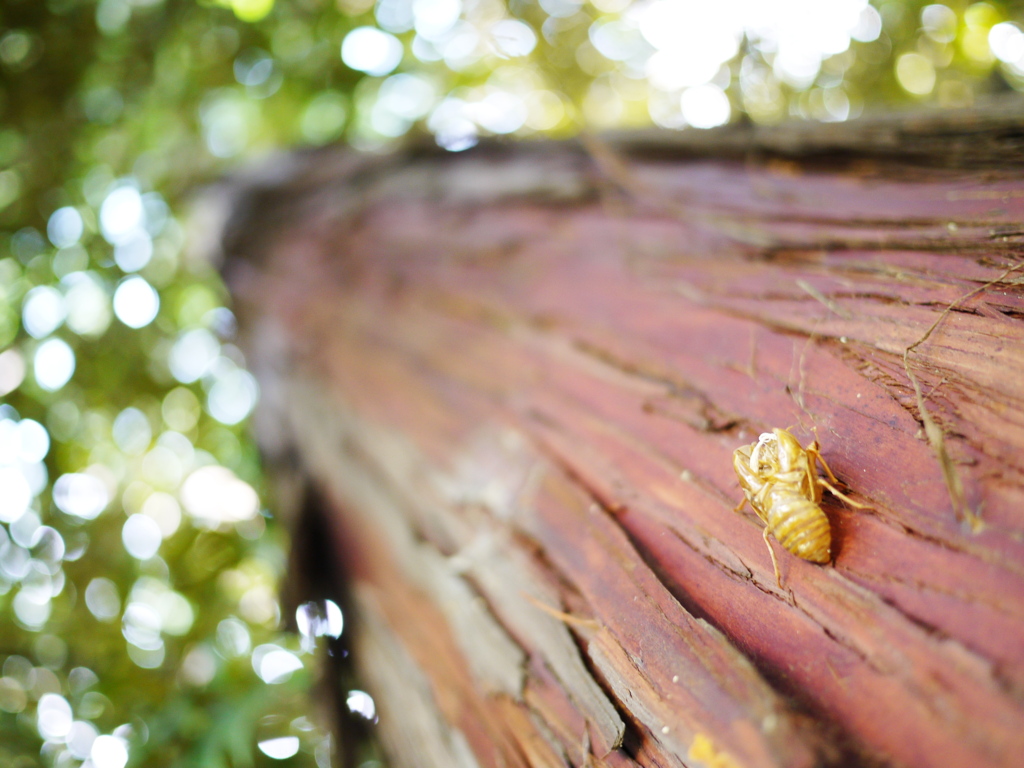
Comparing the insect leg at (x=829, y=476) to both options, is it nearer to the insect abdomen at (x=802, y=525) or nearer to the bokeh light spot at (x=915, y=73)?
the insect abdomen at (x=802, y=525)

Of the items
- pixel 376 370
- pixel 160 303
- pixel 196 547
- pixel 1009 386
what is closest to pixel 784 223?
pixel 1009 386

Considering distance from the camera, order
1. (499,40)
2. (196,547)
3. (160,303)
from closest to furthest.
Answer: (499,40)
(196,547)
(160,303)

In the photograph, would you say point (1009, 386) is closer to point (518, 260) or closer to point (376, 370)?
point (518, 260)

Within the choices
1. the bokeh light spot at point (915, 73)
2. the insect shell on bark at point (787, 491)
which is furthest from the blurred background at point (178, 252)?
the insect shell on bark at point (787, 491)

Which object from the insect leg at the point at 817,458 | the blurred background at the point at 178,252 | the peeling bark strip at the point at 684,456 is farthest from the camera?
the blurred background at the point at 178,252

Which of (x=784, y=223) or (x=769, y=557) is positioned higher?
(x=784, y=223)
